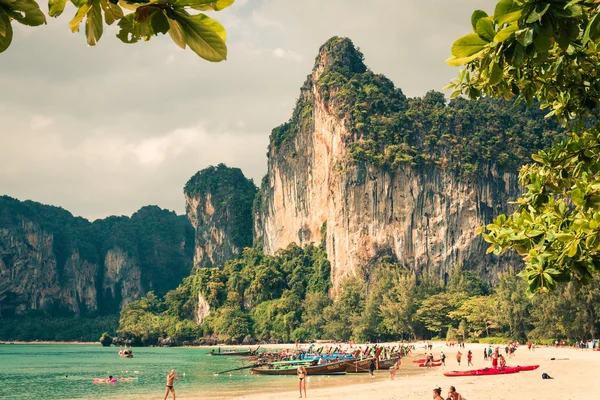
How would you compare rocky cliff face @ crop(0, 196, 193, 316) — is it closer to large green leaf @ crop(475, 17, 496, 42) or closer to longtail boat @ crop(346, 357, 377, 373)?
longtail boat @ crop(346, 357, 377, 373)

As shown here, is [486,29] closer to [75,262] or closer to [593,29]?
[593,29]

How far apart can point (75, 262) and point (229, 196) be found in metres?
67.9

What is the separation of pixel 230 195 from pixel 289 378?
372 ft

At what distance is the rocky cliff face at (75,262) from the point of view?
560 feet

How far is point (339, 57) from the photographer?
10738cm

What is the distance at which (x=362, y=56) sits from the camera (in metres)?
114

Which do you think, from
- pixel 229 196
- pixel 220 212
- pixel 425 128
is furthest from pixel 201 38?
pixel 220 212

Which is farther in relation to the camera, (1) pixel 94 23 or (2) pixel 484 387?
(2) pixel 484 387

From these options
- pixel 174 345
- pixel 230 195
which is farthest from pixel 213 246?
pixel 174 345

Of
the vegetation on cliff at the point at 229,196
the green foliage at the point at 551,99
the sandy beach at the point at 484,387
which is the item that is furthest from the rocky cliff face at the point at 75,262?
the green foliage at the point at 551,99

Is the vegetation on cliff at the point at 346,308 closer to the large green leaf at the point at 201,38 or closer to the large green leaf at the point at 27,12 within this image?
the large green leaf at the point at 201,38

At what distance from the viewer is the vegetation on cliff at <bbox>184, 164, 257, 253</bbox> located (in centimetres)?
14400

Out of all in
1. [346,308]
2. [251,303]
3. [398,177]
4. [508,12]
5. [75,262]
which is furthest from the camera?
[75,262]

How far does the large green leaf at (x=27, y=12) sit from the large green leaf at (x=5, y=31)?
23 millimetres
